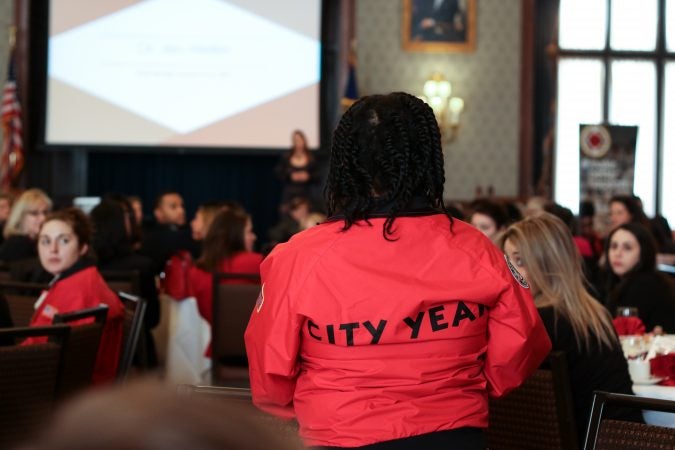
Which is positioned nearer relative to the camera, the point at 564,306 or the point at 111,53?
the point at 564,306

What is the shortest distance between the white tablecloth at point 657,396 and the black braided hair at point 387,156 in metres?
1.38

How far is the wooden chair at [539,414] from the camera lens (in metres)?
2.70

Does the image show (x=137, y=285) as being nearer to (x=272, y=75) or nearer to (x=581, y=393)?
(x=581, y=393)

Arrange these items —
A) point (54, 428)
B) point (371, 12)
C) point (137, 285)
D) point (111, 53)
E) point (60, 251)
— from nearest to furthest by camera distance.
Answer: point (54, 428) < point (60, 251) < point (137, 285) < point (111, 53) < point (371, 12)

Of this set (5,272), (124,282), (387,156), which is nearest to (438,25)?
(5,272)

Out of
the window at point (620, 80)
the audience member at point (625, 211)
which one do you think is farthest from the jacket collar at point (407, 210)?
the window at point (620, 80)

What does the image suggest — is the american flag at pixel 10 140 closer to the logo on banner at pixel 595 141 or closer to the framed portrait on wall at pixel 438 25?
the framed portrait on wall at pixel 438 25

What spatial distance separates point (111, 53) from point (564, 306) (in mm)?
9423

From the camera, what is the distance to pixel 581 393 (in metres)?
3.10

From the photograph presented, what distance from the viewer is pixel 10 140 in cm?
1175

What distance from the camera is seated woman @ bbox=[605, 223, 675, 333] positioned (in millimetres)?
4820

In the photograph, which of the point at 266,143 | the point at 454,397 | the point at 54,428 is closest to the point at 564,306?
the point at 454,397

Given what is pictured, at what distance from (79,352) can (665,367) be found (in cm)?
187

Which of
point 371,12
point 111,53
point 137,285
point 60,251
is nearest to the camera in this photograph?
point 60,251
